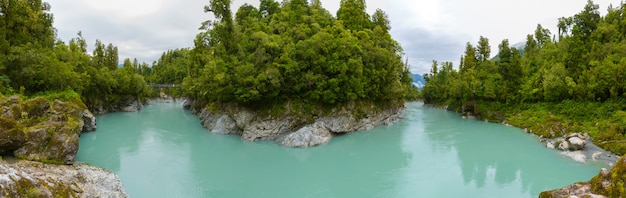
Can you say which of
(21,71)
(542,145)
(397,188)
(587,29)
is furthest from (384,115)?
(21,71)

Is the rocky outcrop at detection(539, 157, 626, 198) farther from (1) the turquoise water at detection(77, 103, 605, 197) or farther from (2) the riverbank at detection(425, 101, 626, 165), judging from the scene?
(2) the riverbank at detection(425, 101, 626, 165)

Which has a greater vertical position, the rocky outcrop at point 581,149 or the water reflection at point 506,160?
the rocky outcrop at point 581,149

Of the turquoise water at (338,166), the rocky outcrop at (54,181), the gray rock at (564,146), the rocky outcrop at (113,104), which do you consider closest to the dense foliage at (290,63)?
the turquoise water at (338,166)

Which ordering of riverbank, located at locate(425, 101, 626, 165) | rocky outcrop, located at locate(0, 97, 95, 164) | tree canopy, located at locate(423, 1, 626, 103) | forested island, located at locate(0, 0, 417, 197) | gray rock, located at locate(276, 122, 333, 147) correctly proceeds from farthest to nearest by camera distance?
tree canopy, located at locate(423, 1, 626, 103) → forested island, located at locate(0, 0, 417, 197) → gray rock, located at locate(276, 122, 333, 147) → riverbank, located at locate(425, 101, 626, 165) → rocky outcrop, located at locate(0, 97, 95, 164)

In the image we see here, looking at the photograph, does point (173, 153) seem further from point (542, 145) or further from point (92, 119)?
point (542, 145)

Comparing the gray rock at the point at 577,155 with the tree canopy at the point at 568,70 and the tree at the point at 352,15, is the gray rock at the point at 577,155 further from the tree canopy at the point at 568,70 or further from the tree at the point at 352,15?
the tree at the point at 352,15

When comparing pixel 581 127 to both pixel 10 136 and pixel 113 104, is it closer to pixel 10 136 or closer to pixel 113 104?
pixel 10 136

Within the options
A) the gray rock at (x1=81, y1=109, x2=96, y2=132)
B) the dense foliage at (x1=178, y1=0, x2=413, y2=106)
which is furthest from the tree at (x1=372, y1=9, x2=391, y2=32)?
the gray rock at (x1=81, y1=109, x2=96, y2=132)
